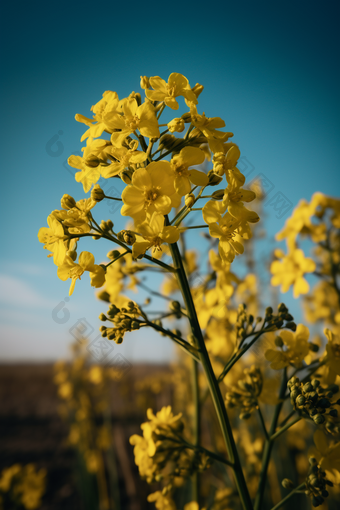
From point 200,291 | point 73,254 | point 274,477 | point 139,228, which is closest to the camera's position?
point 139,228

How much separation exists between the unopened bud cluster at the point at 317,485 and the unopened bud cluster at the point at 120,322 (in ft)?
2.69

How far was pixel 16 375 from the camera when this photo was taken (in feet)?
48.0

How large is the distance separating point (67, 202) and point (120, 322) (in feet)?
1.58

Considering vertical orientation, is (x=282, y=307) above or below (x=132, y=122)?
below

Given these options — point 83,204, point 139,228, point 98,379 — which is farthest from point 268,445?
point 98,379

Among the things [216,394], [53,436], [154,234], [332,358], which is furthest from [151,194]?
[53,436]

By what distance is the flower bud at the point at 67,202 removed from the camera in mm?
999

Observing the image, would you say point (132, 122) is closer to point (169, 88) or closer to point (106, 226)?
point (169, 88)

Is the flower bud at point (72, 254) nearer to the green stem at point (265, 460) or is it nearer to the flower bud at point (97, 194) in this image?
the flower bud at point (97, 194)

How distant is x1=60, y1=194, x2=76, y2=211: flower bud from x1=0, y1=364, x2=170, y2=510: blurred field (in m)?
4.19

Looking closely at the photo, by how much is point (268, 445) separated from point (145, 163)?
117 cm

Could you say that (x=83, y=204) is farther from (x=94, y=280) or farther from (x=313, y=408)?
(x=313, y=408)

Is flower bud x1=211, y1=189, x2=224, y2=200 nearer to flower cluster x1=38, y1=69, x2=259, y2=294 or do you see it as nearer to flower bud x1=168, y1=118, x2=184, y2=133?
flower cluster x1=38, y1=69, x2=259, y2=294

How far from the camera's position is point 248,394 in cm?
132
